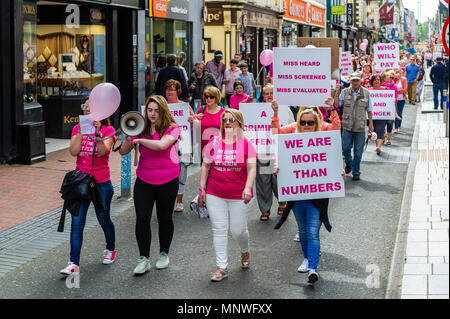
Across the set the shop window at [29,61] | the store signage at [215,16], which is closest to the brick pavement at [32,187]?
the shop window at [29,61]

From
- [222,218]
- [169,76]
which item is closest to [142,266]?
[222,218]

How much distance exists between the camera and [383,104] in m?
15.7

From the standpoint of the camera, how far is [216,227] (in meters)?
6.58

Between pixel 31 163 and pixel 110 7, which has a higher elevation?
pixel 110 7

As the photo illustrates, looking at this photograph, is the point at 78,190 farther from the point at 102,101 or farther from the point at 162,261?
the point at 162,261

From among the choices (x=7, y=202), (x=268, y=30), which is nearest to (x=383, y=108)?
(x=7, y=202)

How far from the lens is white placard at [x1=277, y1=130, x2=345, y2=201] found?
6797 millimetres

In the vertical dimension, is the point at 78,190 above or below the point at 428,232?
above

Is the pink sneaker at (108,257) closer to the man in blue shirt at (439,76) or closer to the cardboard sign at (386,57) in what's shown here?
the cardboard sign at (386,57)

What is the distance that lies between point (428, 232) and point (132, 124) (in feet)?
12.1

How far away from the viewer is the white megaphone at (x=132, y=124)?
258 inches

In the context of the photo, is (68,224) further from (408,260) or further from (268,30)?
(268,30)

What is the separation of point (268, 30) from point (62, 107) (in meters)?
19.1

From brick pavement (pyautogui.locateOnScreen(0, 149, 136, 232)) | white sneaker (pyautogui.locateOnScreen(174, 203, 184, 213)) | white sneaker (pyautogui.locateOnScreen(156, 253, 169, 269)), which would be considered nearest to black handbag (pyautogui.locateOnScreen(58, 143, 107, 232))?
white sneaker (pyautogui.locateOnScreen(156, 253, 169, 269))
